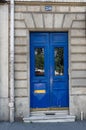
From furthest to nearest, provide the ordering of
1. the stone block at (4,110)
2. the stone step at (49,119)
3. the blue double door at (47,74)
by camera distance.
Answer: the blue double door at (47,74) < the stone block at (4,110) < the stone step at (49,119)

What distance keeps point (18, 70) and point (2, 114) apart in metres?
1.45

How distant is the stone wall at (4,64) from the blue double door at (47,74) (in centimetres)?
84

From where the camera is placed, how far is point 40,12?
1080cm

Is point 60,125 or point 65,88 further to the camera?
point 65,88

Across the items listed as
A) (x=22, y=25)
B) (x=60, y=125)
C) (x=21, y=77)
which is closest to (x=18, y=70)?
(x=21, y=77)

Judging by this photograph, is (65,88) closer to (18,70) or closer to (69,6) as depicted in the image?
(18,70)

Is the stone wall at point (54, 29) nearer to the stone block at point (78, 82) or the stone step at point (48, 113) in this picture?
the stone block at point (78, 82)

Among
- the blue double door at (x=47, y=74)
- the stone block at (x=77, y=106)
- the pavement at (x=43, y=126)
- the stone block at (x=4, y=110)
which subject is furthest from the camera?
the blue double door at (x=47, y=74)

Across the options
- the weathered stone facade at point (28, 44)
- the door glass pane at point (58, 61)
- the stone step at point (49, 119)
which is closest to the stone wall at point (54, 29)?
the weathered stone facade at point (28, 44)

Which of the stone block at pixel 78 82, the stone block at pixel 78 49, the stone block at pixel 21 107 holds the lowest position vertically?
the stone block at pixel 21 107

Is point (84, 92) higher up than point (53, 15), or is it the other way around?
point (53, 15)

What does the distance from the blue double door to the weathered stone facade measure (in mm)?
287

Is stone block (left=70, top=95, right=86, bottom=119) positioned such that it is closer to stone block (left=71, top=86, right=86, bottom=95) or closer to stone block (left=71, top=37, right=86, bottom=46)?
stone block (left=71, top=86, right=86, bottom=95)

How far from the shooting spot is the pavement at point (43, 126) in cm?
977
